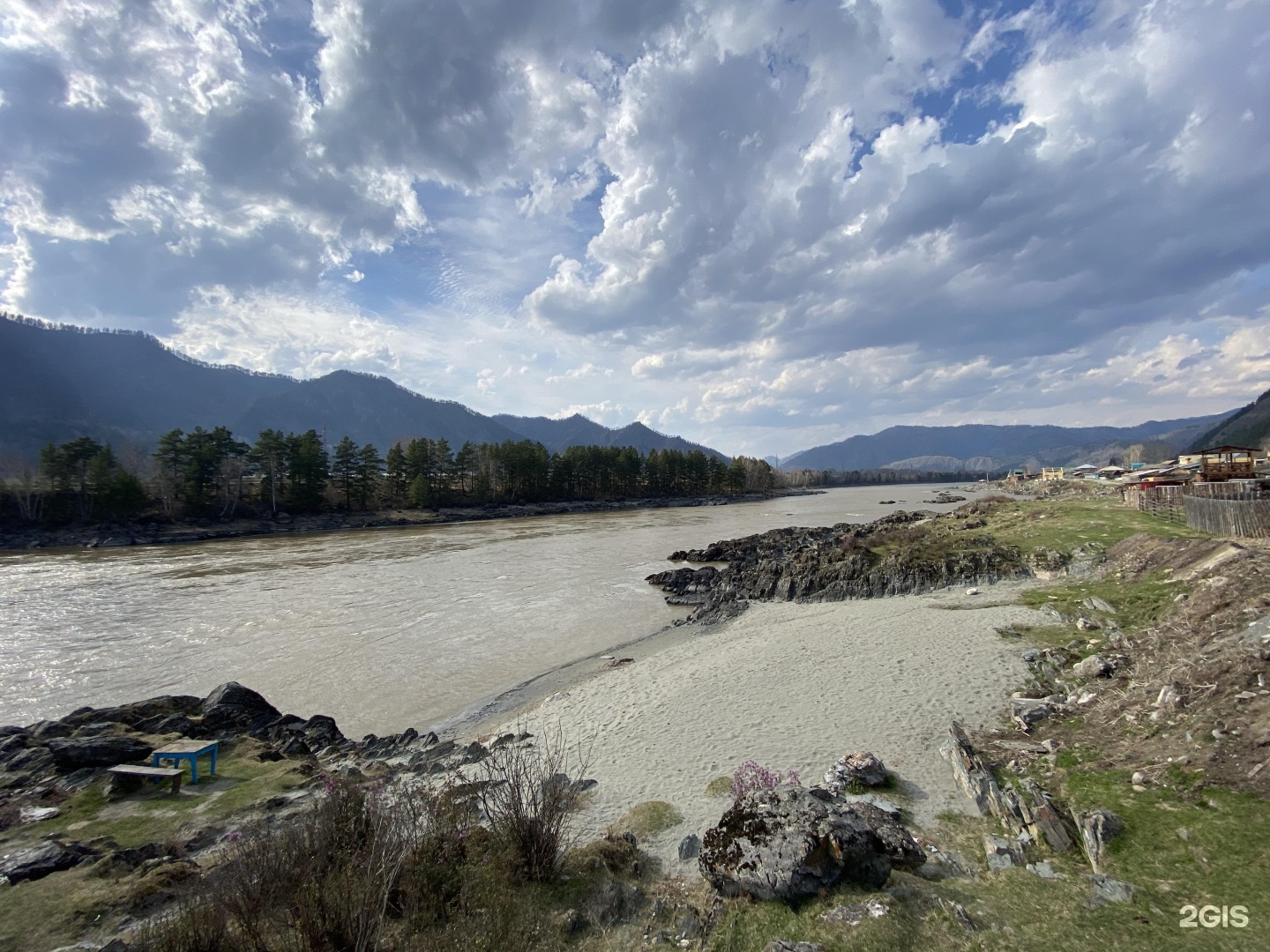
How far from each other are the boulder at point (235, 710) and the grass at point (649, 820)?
32.7ft

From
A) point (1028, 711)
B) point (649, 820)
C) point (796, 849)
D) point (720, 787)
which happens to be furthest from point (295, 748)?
point (1028, 711)

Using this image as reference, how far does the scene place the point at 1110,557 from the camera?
19.3 meters

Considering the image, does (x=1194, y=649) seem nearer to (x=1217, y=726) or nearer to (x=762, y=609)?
(x=1217, y=726)

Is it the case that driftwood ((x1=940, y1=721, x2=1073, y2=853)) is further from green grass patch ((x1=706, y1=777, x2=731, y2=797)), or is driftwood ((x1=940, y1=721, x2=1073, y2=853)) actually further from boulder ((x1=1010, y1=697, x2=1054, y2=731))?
green grass patch ((x1=706, y1=777, x2=731, y2=797))

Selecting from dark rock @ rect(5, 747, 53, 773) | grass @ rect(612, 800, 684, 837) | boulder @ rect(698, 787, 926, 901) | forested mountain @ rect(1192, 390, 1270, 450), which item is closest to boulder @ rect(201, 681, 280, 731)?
dark rock @ rect(5, 747, 53, 773)

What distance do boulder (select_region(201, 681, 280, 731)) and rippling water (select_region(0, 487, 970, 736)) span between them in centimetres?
170

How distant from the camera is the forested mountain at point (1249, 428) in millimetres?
134125

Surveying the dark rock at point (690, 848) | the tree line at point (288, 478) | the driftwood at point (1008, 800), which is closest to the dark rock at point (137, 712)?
the dark rock at point (690, 848)

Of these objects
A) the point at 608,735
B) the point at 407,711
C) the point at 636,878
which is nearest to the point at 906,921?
the point at 636,878

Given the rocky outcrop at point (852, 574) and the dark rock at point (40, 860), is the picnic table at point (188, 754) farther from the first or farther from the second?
the rocky outcrop at point (852, 574)

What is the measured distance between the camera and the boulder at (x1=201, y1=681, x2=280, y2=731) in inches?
487

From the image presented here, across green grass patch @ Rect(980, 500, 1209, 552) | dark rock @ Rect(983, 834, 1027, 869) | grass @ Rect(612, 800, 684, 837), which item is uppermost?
green grass patch @ Rect(980, 500, 1209, 552)

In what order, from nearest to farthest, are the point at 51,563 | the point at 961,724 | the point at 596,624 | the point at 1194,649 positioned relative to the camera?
the point at 1194,649 < the point at 961,724 < the point at 596,624 < the point at 51,563

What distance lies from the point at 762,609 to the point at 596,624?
7.46m
